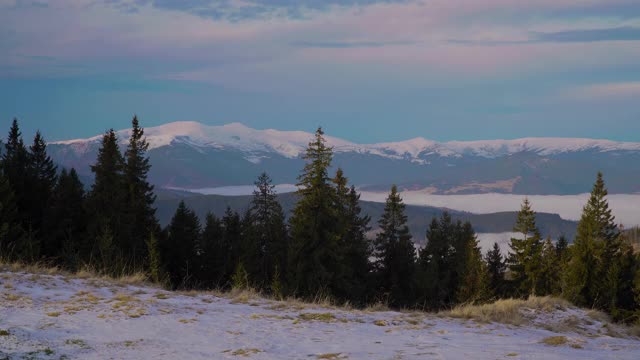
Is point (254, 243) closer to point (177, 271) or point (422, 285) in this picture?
point (177, 271)

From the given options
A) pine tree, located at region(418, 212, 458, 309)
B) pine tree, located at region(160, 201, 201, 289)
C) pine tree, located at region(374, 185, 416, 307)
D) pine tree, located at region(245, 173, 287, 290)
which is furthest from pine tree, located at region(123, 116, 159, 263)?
pine tree, located at region(418, 212, 458, 309)

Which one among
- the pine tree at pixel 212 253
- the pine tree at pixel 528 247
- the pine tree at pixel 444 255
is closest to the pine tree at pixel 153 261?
the pine tree at pixel 212 253

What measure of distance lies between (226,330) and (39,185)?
166 feet

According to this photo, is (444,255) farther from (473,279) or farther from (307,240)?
(307,240)

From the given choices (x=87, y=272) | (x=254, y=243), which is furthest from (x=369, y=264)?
(x=87, y=272)

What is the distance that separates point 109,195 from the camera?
158ft

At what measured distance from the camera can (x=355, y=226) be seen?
166 ft

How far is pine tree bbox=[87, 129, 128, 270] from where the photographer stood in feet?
152

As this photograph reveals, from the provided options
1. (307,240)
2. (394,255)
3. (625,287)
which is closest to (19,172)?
(307,240)

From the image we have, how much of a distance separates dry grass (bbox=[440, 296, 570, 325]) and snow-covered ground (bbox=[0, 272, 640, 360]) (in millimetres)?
517

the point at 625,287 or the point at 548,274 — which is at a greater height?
the point at 548,274

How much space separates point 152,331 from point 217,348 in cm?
167

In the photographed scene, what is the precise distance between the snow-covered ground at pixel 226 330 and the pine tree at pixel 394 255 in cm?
4222

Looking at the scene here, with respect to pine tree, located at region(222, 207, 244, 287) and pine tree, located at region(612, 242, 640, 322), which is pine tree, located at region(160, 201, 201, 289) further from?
pine tree, located at region(612, 242, 640, 322)
